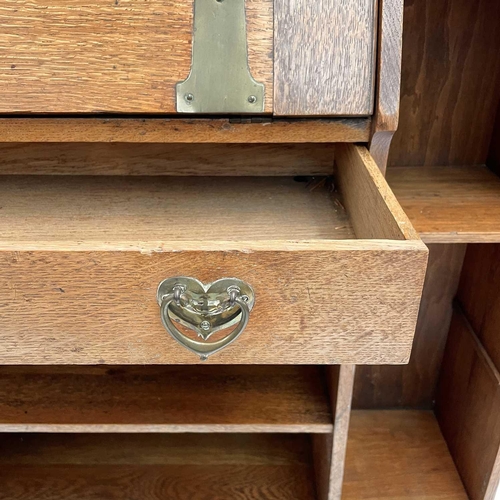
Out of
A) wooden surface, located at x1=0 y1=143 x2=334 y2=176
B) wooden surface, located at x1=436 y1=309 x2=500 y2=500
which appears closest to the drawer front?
wooden surface, located at x1=0 y1=143 x2=334 y2=176

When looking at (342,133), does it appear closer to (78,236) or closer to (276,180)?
(276,180)

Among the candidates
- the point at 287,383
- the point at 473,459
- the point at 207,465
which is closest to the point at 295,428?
the point at 287,383

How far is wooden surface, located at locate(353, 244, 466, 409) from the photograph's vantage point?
1.10 metres

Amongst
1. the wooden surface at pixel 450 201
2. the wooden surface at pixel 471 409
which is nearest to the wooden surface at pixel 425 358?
the wooden surface at pixel 471 409

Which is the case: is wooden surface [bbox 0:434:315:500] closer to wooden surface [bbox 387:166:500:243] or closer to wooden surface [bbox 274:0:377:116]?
wooden surface [bbox 387:166:500:243]

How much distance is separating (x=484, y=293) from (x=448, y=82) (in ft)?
1.23

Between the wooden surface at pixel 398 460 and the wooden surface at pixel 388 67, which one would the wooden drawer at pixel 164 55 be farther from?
the wooden surface at pixel 398 460

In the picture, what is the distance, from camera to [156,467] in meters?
1.03

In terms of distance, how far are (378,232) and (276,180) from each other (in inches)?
12.2

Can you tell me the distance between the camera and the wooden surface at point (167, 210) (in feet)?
2.37

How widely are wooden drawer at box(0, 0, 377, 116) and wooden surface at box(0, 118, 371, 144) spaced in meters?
0.02

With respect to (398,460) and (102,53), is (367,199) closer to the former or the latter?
(102,53)

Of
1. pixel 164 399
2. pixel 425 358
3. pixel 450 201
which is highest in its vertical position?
pixel 450 201

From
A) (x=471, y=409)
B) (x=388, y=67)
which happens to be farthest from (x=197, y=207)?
(x=471, y=409)
